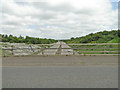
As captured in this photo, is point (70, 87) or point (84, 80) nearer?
point (70, 87)

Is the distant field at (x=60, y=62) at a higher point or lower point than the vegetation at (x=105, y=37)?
lower

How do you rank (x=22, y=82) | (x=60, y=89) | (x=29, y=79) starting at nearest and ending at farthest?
(x=60, y=89), (x=22, y=82), (x=29, y=79)

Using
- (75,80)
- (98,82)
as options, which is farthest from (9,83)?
(98,82)

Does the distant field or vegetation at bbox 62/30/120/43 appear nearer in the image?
the distant field

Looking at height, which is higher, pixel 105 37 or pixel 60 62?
pixel 105 37

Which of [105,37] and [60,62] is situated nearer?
[60,62]

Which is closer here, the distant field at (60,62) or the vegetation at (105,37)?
the distant field at (60,62)

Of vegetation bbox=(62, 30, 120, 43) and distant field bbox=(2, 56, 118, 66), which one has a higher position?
vegetation bbox=(62, 30, 120, 43)

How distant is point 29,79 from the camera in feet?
11.9

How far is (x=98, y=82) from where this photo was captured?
10.9 ft

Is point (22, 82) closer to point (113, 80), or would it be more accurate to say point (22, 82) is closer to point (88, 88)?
point (88, 88)

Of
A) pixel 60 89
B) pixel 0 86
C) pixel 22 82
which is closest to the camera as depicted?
pixel 60 89

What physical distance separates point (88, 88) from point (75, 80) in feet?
2.05

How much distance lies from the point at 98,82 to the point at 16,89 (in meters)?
2.76
